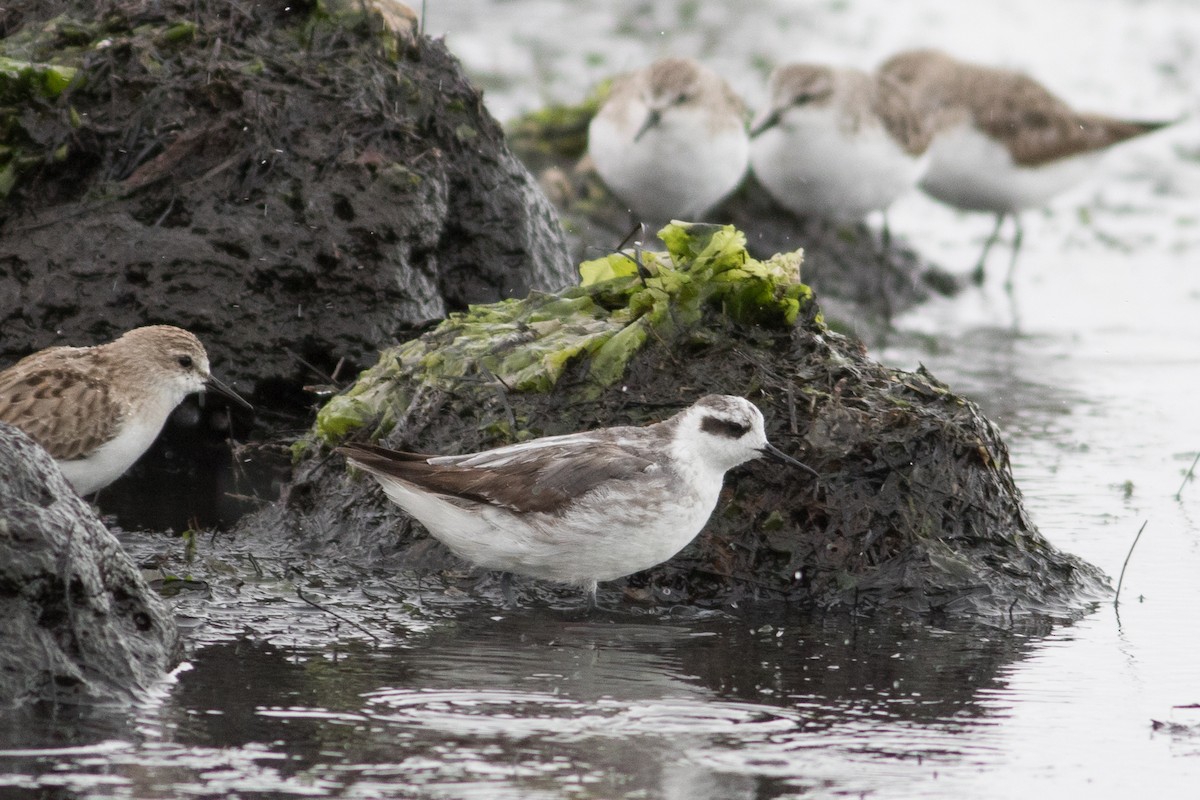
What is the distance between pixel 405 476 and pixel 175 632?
4.44ft

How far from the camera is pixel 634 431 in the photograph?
7.46m

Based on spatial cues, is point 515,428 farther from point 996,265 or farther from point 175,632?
point 996,265

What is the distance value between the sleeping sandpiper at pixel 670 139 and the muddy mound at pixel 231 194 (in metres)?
4.38

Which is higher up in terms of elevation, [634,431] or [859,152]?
[859,152]

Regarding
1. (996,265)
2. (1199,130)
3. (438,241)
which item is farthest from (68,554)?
(1199,130)

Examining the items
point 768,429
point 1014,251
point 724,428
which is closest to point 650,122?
point 1014,251

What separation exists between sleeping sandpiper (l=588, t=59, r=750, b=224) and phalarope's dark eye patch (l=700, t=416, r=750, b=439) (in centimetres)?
747

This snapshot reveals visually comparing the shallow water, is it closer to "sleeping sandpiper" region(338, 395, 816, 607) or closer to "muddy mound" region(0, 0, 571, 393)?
"sleeping sandpiper" region(338, 395, 816, 607)

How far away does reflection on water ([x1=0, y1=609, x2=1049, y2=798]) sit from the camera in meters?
5.14

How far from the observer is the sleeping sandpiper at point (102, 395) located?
26.2ft

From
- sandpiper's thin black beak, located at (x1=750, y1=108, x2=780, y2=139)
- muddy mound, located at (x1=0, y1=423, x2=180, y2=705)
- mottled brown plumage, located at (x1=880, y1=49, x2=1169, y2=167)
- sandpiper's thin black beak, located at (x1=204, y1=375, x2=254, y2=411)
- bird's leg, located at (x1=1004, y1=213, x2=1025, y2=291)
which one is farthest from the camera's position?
bird's leg, located at (x1=1004, y1=213, x2=1025, y2=291)

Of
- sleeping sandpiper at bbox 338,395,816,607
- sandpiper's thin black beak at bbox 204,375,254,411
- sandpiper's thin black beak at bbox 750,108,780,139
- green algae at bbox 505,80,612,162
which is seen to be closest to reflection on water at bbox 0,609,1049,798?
sleeping sandpiper at bbox 338,395,816,607

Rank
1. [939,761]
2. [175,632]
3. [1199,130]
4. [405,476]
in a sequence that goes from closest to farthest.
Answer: [939,761] → [175,632] → [405,476] → [1199,130]

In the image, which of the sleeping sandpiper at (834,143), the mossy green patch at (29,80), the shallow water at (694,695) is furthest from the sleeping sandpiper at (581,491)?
the sleeping sandpiper at (834,143)
